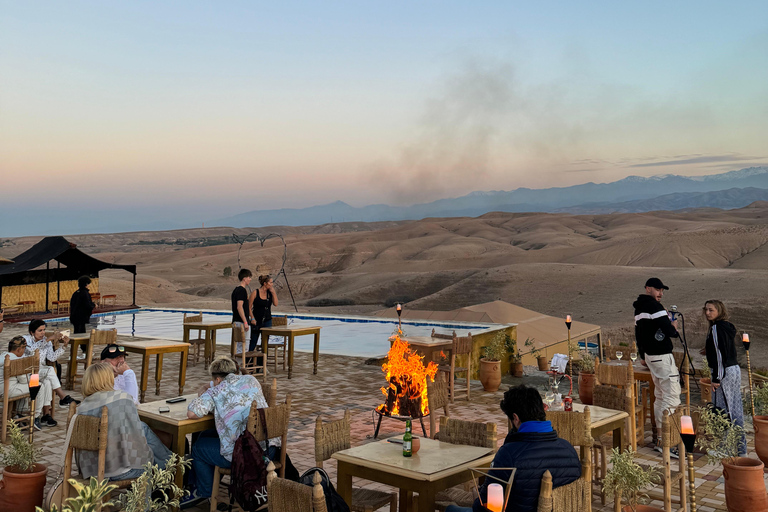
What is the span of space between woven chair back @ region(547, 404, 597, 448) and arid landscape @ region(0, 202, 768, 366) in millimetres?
10246

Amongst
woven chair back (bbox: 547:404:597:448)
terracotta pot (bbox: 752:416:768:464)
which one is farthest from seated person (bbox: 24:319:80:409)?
terracotta pot (bbox: 752:416:768:464)

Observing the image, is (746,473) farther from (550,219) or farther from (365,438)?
(550,219)

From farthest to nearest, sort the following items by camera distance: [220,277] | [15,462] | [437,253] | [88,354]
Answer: [437,253]
[220,277]
[88,354]
[15,462]

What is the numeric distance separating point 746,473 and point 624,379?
5.48 feet

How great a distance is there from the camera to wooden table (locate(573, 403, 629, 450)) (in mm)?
4738

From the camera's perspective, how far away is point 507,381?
10.1m

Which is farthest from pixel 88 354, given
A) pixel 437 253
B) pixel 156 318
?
pixel 437 253

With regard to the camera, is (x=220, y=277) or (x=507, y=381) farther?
(x=220, y=277)

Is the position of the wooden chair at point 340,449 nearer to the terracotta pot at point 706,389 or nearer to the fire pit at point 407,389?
the fire pit at point 407,389

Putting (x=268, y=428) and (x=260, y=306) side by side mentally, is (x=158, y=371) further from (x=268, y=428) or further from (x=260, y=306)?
(x=268, y=428)

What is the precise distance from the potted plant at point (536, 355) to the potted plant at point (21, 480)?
8684 mm

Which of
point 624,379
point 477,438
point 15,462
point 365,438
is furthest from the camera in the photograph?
point 365,438

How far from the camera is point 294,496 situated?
286 centimetres

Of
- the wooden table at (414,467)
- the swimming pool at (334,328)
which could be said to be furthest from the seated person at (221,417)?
the swimming pool at (334,328)
